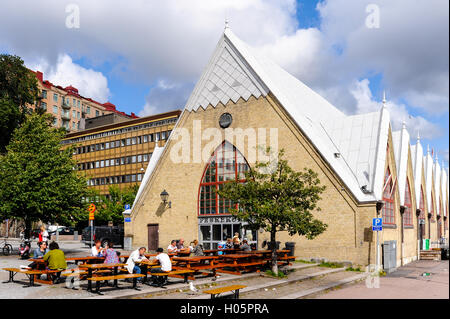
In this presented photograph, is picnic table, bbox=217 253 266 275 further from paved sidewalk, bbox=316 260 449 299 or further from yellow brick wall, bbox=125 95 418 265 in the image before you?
yellow brick wall, bbox=125 95 418 265

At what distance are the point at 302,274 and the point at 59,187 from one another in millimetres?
15047

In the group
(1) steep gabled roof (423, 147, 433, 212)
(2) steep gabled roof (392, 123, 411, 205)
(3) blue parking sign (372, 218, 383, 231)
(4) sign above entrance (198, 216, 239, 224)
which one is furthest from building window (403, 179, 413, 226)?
(4) sign above entrance (198, 216, 239, 224)

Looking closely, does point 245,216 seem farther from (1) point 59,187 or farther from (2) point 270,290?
(1) point 59,187

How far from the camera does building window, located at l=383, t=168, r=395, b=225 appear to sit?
971 inches

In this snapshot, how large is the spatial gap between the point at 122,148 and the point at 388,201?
50798 millimetres

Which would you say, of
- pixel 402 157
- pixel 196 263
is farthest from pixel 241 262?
pixel 402 157

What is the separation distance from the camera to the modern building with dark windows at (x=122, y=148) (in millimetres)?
65062

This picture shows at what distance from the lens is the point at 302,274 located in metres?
18.7

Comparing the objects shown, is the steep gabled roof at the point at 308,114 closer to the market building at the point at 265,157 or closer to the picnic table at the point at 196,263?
the market building at the point at 265,157

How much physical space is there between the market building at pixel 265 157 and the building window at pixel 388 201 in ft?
0.20

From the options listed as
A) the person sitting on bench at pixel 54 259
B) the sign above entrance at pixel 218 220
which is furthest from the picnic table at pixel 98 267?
the sign above entrance at pixel 218 220

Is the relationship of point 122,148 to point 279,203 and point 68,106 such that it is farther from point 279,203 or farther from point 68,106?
point 279,203

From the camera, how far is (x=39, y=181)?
82.5 feet
